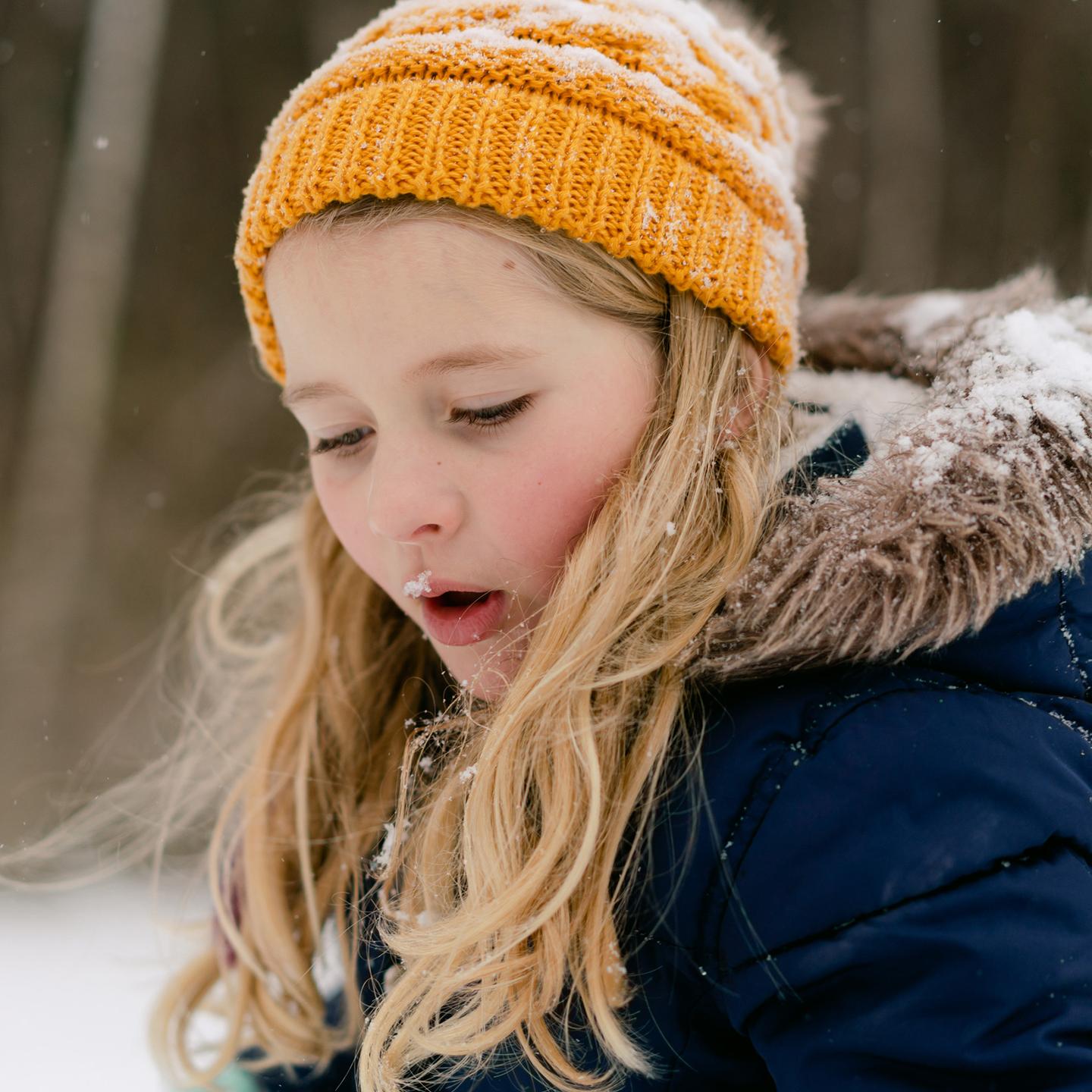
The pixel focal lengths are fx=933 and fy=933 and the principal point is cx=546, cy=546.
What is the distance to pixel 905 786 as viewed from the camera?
841mm

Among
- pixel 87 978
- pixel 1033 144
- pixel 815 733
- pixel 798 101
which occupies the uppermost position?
pixel 1033 144

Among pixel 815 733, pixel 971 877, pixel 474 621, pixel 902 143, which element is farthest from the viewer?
pixel 902 143

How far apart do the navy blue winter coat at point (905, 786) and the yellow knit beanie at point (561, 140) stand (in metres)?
0.32

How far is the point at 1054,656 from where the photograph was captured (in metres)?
0.94

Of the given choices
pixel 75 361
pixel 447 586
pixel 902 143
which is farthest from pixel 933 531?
pixel 75 361

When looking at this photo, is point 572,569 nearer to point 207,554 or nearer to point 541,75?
point 541,75

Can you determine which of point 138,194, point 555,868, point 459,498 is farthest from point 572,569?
point 138,194

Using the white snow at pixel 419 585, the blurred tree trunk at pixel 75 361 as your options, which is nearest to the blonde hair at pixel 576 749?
the white snow at pixel 419 585

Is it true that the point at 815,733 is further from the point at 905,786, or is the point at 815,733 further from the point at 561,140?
the point at 561,140

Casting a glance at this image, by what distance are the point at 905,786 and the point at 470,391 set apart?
0.59 m

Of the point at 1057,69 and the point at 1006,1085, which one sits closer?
the point at 1006,1085

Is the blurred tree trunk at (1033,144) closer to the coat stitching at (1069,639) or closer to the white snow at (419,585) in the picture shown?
the coat stitching at (1069,639)

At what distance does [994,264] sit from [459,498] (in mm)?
2266

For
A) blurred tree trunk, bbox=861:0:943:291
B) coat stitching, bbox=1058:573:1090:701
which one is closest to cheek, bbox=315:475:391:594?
coat stitching, bbox=1058:573:1090:701
